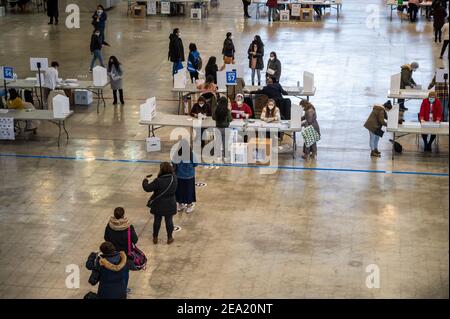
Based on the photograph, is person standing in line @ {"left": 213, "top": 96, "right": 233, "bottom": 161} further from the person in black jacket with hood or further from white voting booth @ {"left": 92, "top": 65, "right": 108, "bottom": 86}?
the person in black jacket with hood

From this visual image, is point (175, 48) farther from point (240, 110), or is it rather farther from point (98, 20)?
point (240, 110)

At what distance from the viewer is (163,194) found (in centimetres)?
1470

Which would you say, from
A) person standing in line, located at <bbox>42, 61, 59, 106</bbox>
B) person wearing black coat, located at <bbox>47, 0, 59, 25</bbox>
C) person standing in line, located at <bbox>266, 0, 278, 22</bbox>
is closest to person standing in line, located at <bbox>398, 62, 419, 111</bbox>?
person standing in line, located at <bbox>42, 61, 59, 106</bbox>

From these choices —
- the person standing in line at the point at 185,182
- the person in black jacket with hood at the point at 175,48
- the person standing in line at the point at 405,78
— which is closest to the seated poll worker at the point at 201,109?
the person standing in line at the point at 185,182

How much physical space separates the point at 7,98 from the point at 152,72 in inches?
227

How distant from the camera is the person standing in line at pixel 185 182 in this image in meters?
15.8

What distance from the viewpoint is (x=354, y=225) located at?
15.9 m

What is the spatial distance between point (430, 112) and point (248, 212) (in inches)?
206

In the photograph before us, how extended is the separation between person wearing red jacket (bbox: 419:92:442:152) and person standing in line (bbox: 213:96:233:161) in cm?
400

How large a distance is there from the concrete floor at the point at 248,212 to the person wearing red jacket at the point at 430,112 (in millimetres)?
395
